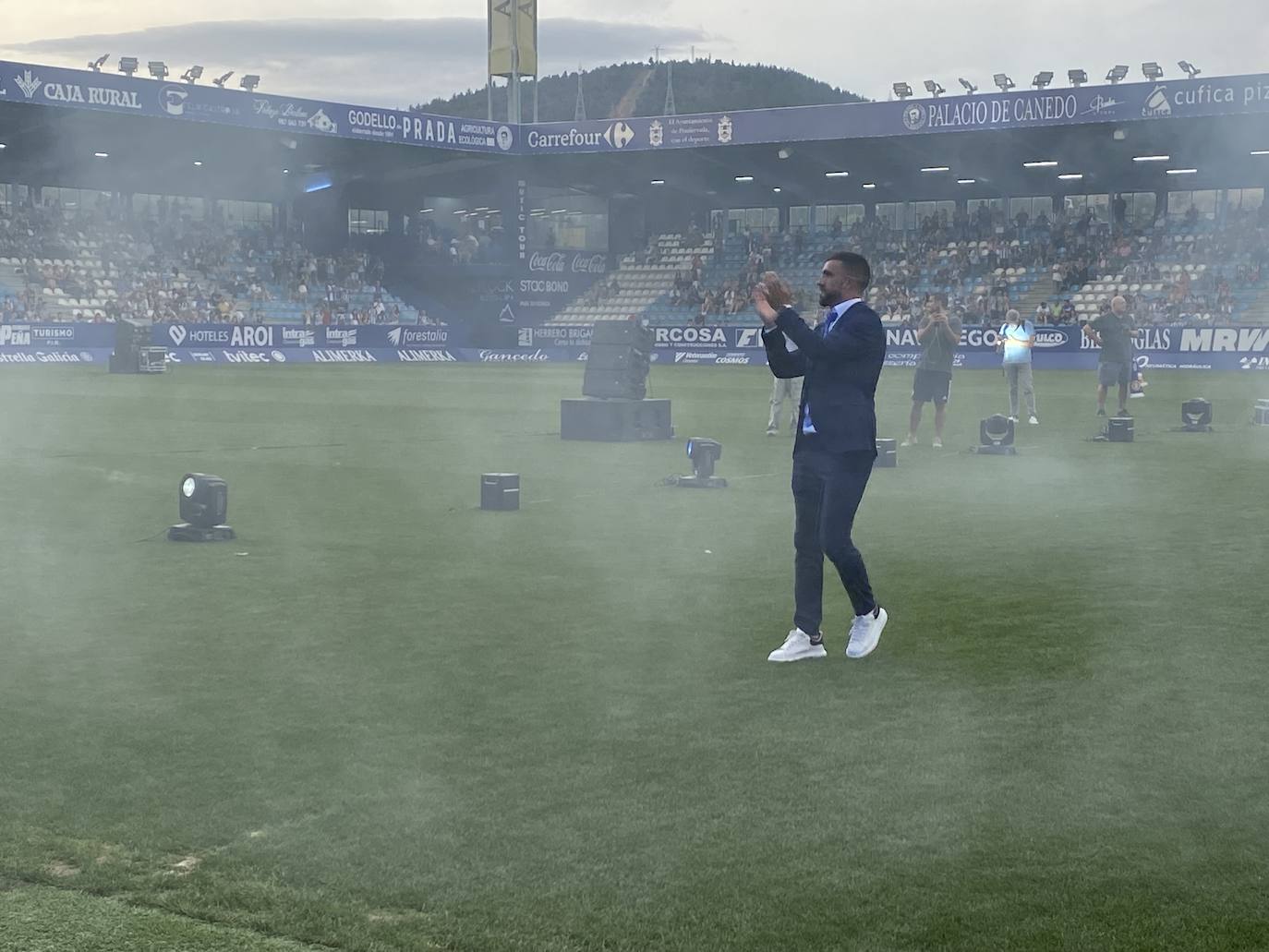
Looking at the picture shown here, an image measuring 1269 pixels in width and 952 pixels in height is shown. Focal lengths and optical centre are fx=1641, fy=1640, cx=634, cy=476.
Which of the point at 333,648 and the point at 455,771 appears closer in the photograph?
the point at 455,771

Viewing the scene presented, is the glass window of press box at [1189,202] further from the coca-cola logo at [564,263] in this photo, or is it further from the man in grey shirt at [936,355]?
the man in grey shirt at [936,355]

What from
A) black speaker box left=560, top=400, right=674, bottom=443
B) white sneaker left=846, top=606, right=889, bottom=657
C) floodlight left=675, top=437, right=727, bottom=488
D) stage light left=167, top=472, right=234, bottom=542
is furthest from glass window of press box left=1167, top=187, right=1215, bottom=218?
white sneaker left=846, top=606, right=889, bottom=657

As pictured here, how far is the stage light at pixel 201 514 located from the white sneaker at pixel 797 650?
5041 mm

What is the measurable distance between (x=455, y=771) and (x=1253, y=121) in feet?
112

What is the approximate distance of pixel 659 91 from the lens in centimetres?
14912

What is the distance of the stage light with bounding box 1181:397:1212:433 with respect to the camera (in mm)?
21438

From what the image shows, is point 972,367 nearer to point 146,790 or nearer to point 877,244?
point 877,244

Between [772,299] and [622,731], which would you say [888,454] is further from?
[622,731]

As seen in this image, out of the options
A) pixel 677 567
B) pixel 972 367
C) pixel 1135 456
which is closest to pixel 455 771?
pixel 677 567

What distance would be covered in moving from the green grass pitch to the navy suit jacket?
3.43ft

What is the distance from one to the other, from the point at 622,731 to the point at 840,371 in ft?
6.37

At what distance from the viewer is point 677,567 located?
33.1 ft

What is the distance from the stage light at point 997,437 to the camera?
18.3m

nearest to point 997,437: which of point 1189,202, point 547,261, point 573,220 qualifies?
point 1189,202
